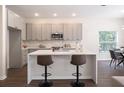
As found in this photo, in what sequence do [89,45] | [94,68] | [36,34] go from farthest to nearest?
[89,45]
[36,34]
[94,68]

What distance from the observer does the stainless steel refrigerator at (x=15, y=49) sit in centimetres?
748

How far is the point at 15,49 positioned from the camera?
753 cm

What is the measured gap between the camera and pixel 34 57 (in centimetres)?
528

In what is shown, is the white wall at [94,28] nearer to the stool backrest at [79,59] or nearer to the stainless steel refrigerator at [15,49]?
the stainless steel refrigerator at [15,49]

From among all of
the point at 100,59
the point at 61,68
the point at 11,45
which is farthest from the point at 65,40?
the point at 61,68

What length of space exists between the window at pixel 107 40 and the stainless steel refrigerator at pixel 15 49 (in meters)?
5.01

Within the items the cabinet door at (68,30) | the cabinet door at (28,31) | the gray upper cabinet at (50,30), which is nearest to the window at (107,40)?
the gray upper cabinet at (50,30)

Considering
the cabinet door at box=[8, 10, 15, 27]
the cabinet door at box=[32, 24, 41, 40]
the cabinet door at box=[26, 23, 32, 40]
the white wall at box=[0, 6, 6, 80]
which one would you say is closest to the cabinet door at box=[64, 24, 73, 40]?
the cabinet door at box=[32, 24, 41, 40]

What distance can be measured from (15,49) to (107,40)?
18.6 feet

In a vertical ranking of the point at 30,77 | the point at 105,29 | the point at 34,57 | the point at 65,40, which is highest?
the point at 105,29

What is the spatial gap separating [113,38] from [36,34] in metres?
4.68
